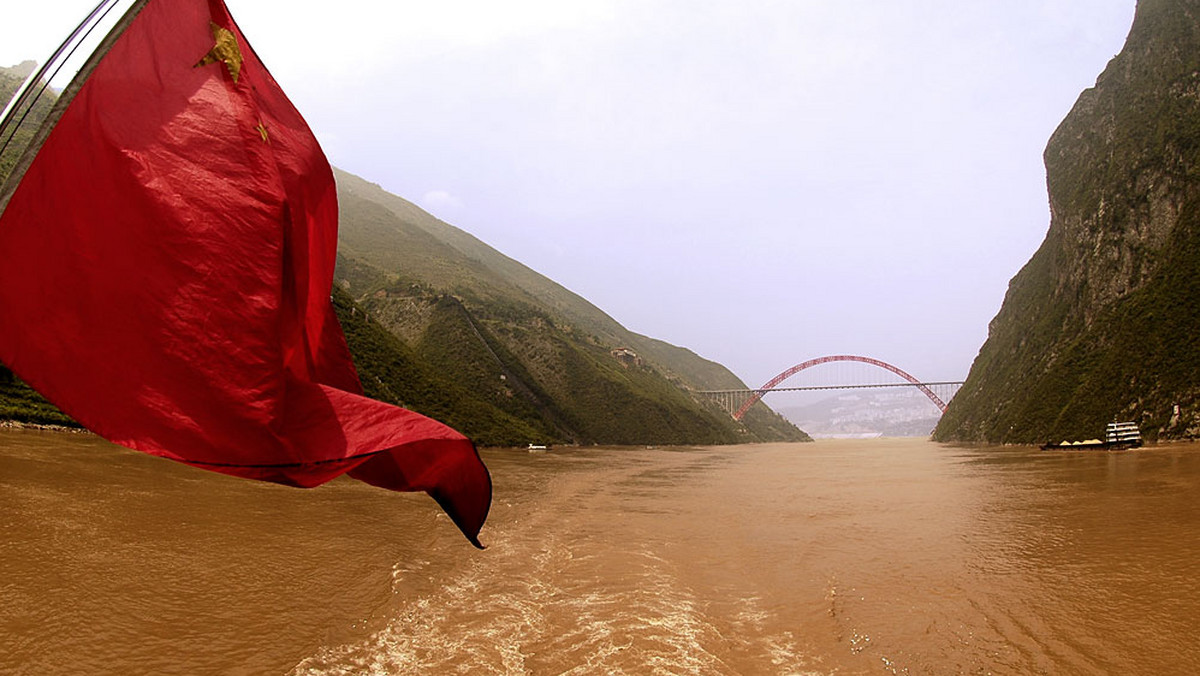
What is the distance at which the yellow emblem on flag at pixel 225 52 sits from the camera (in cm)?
246

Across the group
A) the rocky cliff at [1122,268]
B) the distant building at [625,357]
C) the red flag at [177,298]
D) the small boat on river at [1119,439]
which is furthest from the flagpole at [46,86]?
the distant building at [625,357]

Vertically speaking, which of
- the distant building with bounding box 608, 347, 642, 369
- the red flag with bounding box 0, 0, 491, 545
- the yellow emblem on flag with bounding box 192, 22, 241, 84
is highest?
the distant building with bounding box 608, 347, 642, 369

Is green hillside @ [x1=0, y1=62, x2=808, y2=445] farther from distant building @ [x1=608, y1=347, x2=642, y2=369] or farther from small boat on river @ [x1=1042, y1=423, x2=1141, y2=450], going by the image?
small boat on river @ [x1=1042, y1=423, x2=1141, y2=450]

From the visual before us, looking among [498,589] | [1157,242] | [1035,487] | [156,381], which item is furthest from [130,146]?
[1157,242]

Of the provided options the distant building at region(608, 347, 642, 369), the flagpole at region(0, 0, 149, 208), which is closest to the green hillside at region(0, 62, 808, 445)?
the distant building at region(608, 347, 642, 369)

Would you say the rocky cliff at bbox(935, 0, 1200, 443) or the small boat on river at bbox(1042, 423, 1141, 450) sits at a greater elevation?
the rocky cliff at bbox(935, 0, 1200, 443)

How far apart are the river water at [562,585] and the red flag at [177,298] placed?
3.42m

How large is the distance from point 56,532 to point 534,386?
4551 cm

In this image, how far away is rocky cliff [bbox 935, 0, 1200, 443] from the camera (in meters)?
28.8

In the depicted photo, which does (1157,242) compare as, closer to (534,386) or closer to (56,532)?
(534,386)

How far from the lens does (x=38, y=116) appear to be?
36.2m

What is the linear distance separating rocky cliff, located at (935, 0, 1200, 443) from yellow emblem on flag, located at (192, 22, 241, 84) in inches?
1380

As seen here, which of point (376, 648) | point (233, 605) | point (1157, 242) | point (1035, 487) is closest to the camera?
point (376, 648)

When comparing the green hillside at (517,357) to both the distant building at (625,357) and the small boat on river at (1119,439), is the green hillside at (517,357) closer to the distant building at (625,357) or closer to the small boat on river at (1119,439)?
the distant building at (625,357)
